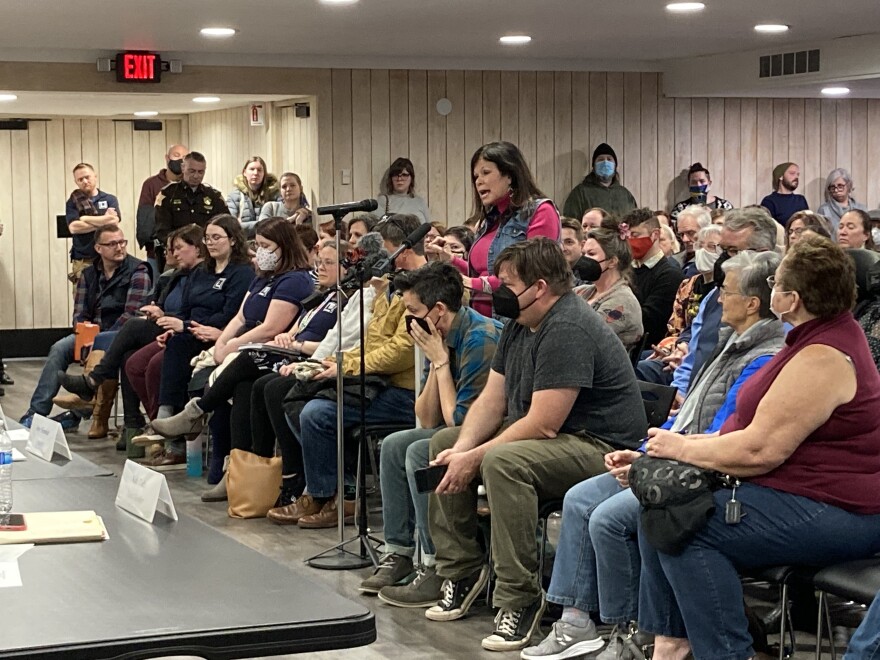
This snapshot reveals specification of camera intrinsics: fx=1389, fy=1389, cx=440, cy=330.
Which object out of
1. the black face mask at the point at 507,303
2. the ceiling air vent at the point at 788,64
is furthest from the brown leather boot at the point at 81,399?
the ceiling air vent at the point at 788,64

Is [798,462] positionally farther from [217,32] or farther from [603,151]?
[603,151]

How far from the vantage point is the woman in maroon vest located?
302cm

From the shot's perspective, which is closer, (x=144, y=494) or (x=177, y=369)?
(x=144, y=494)

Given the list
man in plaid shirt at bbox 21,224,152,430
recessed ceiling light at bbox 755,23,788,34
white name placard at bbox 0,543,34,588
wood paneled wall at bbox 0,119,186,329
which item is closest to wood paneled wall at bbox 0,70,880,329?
wood paneled wall at bbox 0,119,186,329

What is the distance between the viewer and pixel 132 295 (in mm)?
7559

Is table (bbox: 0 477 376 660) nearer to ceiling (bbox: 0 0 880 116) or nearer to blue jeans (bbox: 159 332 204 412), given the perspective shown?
blue jeans (bbox: 159 332 204 412)

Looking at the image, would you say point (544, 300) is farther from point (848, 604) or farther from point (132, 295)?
point (132, 295)

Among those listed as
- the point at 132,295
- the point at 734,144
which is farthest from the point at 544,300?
the point at 734,144

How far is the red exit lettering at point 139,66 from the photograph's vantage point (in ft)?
31.4

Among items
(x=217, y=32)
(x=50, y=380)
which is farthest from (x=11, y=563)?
(x=217, y=32)

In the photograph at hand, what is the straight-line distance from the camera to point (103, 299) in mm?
7777

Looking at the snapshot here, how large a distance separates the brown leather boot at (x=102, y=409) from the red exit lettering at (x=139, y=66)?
9.58ft

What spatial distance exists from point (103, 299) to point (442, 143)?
3577 mm

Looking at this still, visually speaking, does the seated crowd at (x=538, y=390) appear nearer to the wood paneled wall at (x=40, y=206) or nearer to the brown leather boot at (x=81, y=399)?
the brown leather boot at (x=81, y=399)
